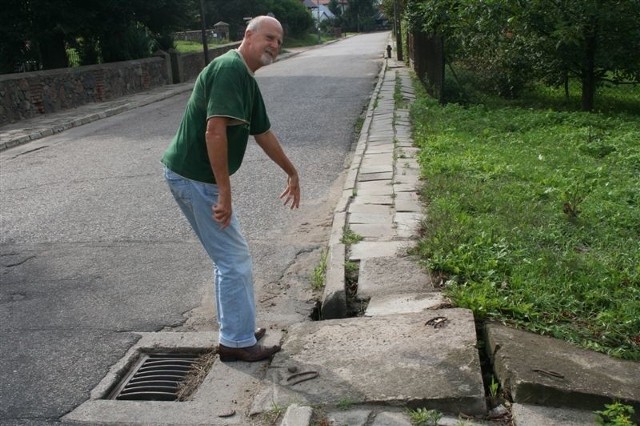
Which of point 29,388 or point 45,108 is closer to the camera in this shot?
point 29,388

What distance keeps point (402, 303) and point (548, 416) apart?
136 cm

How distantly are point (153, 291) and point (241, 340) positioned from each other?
143cm

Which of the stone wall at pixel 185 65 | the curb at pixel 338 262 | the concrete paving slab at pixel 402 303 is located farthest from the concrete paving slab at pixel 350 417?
the stone wall at pixel 185 65

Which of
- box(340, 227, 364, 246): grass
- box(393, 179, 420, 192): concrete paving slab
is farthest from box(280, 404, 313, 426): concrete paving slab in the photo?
box(393, 179, 420, 192): concrete paving slab

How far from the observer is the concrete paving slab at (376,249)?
512cm

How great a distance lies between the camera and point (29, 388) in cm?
360

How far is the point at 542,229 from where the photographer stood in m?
5.19

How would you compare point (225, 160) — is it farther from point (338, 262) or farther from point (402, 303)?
Result: point (338, 262)

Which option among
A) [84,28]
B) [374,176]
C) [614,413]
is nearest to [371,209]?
[374,176]

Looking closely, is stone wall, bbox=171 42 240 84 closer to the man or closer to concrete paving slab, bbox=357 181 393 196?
concrete paving slab, bbox=357 181 393 196

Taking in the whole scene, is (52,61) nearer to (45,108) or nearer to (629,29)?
(45,108)

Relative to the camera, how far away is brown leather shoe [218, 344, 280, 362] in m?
3.77

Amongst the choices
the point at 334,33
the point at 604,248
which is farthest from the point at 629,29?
the point at 334,33

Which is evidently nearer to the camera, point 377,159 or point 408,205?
point 408,205
